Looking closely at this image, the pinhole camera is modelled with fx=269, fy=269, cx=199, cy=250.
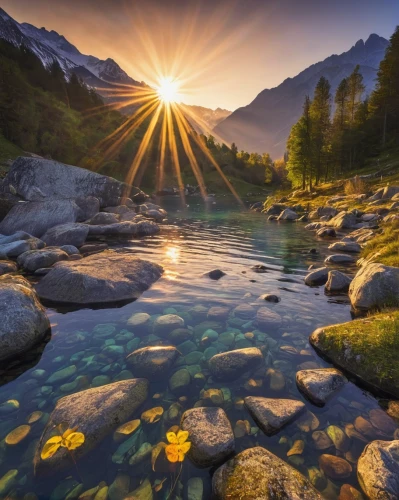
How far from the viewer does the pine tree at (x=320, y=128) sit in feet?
198

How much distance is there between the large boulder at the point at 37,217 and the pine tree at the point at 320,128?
54993 millimetres

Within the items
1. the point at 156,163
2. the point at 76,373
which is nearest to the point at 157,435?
the point at 76,373

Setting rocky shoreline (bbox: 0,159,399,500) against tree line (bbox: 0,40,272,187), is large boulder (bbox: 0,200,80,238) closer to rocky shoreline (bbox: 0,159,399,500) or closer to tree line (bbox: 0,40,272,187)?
rocky shoreline (bbox: 0,159,399,500)

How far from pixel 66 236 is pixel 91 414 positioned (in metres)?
14.4

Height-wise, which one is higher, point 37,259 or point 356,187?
point 356,187

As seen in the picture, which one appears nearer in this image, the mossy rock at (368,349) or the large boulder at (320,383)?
the large boulder at (320,383)

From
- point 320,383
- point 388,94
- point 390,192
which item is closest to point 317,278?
point 320,383

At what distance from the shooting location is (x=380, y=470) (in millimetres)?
3168

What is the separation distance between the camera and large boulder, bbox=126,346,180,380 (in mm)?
5156

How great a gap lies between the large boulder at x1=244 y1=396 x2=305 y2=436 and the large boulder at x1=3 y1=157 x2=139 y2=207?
89.7 ft

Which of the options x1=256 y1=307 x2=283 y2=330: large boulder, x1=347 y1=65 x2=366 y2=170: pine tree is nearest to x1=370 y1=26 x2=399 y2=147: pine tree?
x1=347 y1=65 x2=366 y2=170: pine tree

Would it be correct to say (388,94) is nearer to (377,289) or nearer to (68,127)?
(377,289)

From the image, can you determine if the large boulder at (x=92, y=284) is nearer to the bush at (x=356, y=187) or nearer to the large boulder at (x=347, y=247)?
the large boulder at (x=347, y=247)

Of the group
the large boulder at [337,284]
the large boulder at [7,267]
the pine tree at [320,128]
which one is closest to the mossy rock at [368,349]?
the large boulder at [337,284]
